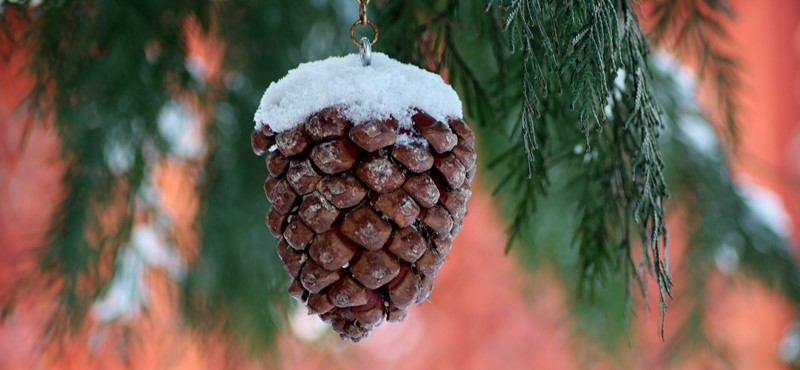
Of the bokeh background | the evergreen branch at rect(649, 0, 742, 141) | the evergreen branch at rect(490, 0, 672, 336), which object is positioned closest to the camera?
the evergreen branch at rect(490, 0, 672, 336)

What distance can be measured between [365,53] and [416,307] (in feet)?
4.26

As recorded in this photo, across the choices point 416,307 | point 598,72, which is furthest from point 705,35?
point 416,307

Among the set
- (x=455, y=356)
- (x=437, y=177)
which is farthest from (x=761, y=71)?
(x=437, y=177)

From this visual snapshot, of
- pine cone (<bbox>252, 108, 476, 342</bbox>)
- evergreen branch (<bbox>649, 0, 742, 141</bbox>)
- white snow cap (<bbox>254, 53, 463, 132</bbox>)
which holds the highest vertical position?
evergreen branch (<bbox>649, 0, 742, 141</bbox>)

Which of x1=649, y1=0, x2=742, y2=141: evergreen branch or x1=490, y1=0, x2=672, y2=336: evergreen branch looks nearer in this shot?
x1=490, y1=0, x2=672, y2=336: evergreen branch

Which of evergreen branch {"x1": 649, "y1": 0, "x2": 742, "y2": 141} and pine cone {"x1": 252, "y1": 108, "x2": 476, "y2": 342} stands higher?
evergreen branch {"x1": 649, "y1": 0, "x2": 742, "y2": 141}

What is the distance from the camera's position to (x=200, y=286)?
33.5 inches

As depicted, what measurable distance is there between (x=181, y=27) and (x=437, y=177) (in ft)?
1.31

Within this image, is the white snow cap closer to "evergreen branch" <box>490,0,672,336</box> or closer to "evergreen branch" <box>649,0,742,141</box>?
"evergreen branch" <box>490,0,672,336</box>

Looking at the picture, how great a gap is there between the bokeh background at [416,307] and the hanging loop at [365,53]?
4.1 inches

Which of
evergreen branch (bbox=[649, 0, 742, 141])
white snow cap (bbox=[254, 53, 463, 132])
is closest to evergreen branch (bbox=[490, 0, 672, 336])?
white snow cap (bbox=[254, 53, 463, 132])

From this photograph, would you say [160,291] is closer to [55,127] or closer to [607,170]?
[55,127]

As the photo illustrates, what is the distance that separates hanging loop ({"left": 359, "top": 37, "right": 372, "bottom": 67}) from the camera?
44 cm

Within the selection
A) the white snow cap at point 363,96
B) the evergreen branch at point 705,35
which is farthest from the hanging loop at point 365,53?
the evergreen branch at point 705,35
